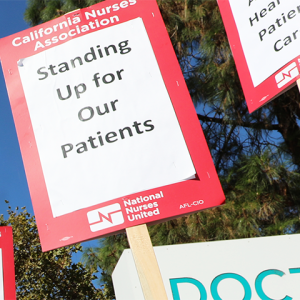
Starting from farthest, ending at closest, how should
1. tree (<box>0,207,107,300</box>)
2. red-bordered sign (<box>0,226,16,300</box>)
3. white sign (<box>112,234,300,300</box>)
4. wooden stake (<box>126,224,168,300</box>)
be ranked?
tree (<box>0,207,107,300</box>)
red-bordered sign (<box>0,226,16,300</box>)
white sign (<box>112,234,300,300</box>)
wooden stake (<box>126,224,168,300</box>)

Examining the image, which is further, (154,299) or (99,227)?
(99,227)

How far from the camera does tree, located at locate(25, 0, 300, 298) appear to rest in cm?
349

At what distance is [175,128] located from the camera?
1.59m

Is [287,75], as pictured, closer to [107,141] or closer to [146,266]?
[107,141]

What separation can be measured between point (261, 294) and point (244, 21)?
4.08 ft

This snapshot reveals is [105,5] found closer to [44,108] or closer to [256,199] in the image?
[44,108]

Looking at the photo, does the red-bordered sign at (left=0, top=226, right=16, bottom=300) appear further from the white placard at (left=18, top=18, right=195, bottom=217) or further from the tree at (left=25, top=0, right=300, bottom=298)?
the white placard at (left=18, top=18, right=195, bottom=217)

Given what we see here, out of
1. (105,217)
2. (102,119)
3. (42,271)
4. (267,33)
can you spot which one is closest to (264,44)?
(267,33)

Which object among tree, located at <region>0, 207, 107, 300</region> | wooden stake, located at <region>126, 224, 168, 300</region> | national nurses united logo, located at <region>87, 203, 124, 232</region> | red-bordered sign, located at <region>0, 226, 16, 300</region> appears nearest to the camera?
wooden stake, located at <region>126, 224, 168, 300</region>

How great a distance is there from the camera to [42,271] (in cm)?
816

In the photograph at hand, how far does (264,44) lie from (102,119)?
2.65ft

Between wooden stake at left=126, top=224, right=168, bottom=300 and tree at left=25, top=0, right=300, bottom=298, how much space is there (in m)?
2.12

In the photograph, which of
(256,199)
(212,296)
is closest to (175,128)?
(212,296)

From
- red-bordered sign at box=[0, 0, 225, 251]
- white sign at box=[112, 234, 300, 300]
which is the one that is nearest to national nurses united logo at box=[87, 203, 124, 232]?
red-bordered sign at box=[0, 0, 225, 251]
